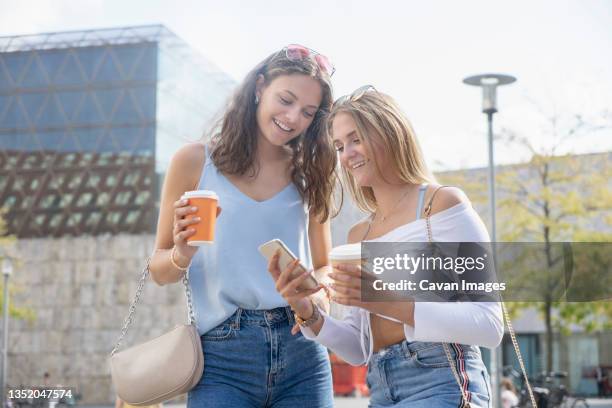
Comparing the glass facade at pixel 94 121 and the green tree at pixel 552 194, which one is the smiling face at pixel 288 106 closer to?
the green tree at pixel 552 194

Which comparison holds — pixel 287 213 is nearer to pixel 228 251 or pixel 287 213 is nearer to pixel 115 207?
pixel 228 251

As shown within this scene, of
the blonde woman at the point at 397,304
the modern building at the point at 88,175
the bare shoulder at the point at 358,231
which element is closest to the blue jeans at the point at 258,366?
the blonde woman at the point at 397,304

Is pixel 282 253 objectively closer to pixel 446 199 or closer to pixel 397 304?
pixel 397 304

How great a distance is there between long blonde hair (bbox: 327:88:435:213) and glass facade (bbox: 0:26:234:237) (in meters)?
35.3

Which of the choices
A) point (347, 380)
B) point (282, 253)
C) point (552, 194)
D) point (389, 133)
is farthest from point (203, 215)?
point (347, 380)

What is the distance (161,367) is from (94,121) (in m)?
37.8

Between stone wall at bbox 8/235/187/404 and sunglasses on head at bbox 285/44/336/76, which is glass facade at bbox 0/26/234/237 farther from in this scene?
sunglasses on head at bbox 285/44/336/76

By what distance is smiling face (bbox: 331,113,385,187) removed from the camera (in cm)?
245

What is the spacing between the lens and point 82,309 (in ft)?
120

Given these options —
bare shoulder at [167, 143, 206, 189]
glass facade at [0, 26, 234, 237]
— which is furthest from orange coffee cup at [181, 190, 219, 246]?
glass facade at [0, 26, 234, 237]

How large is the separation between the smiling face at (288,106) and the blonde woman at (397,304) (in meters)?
0.26

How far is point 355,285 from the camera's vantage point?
210 cm

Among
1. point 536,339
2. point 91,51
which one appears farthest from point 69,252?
point 536,339

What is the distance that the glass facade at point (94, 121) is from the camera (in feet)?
124
